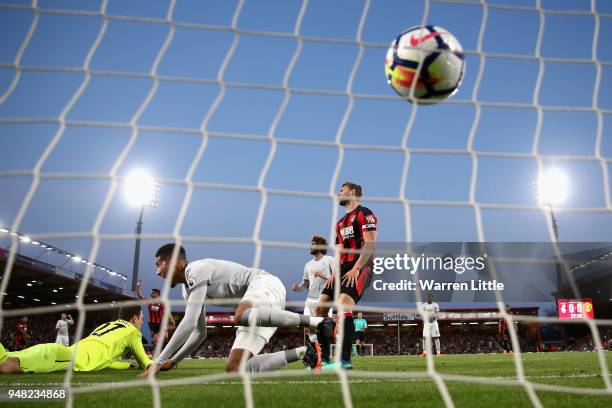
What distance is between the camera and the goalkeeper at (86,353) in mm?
5309

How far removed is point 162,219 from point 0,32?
31.4 metres

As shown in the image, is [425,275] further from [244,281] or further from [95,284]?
[244,281]

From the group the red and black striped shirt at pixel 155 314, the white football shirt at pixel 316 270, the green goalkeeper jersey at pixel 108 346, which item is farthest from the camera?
the red and black striped shirt at pixel 155 314

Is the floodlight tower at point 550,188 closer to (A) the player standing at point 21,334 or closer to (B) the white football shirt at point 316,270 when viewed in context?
(B) the white football shirt at point 316,270

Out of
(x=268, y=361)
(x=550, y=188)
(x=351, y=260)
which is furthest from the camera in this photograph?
(x=550, y=188)

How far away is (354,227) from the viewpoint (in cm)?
504

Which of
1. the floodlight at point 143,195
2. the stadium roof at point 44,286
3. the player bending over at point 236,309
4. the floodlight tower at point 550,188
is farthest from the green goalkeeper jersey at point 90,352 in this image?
the stadium roof at point 44,286

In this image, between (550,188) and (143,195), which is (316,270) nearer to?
(550,188)

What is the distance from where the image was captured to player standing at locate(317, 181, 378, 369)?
15.6 ft

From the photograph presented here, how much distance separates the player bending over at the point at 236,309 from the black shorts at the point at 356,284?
610 millimetres

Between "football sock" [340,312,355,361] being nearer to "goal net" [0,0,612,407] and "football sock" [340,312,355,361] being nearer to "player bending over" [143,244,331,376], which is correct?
"player bending over" [143,244,331,376]

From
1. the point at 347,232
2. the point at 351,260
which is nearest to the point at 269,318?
the point at 351,260

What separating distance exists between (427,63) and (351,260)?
2.08 m

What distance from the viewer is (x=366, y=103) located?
3832 mm
